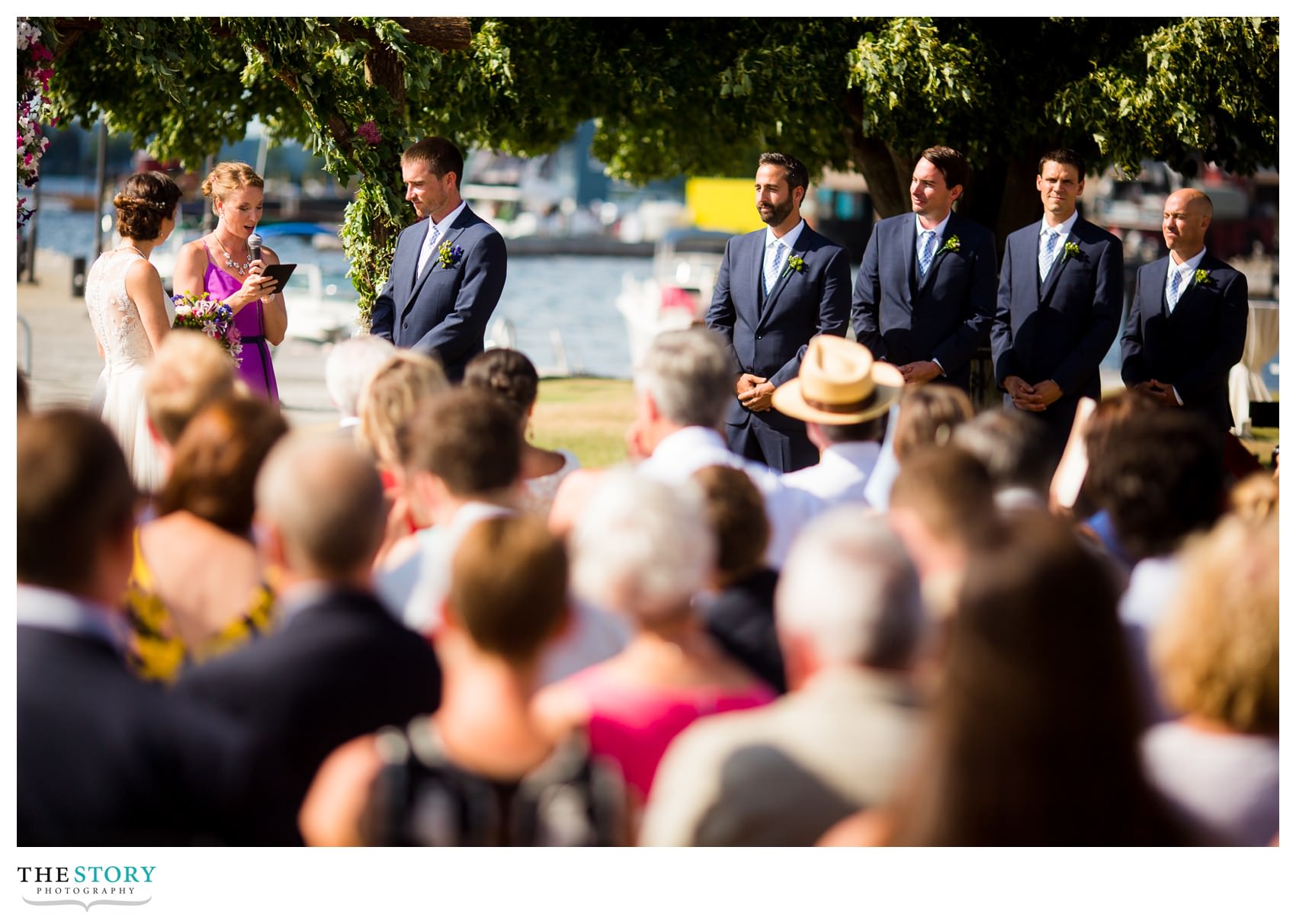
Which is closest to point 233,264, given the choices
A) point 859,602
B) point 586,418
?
point 859,602

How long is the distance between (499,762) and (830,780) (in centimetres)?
63

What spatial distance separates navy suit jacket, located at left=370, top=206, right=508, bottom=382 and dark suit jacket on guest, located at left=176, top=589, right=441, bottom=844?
3297mm

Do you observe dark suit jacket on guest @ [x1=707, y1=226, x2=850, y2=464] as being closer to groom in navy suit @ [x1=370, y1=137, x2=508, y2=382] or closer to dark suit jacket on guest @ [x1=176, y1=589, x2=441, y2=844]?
groom in navy suit @ [x1=370, y1=137, x2=508, y2=382]

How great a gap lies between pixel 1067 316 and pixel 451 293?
2.72 metres

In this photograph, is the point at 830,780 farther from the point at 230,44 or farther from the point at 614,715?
the point at 230,44

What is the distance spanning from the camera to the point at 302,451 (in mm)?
3094

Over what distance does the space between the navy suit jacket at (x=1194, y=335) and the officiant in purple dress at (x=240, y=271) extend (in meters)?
3.91

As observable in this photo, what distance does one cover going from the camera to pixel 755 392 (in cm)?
634

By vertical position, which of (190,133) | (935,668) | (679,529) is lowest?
(935,668)

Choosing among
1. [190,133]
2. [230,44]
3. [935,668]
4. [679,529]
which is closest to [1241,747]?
[935,668]

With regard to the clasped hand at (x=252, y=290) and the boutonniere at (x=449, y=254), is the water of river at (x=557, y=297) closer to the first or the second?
the clasped hand at (x=252, y=290)

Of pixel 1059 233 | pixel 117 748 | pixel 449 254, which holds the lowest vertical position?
pixel 117 748

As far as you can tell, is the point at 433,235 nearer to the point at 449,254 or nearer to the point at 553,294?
the point at 449,254

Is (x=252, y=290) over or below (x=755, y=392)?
over
